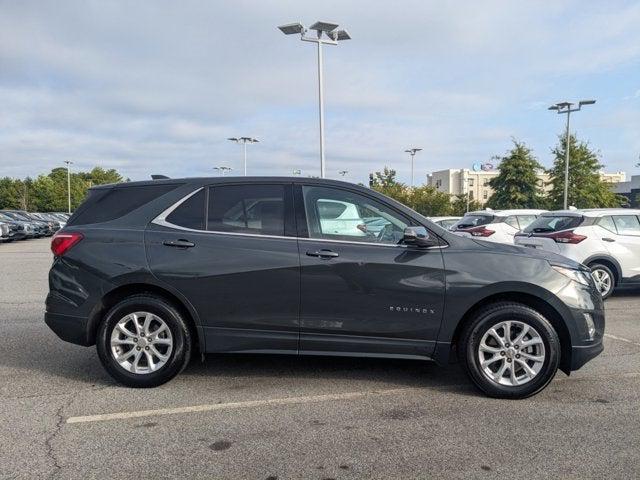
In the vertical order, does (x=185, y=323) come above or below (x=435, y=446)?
above

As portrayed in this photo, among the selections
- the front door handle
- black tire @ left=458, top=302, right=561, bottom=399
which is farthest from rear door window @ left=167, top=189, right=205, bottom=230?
black tire @ left=458, top=302, right=561, bottom=399

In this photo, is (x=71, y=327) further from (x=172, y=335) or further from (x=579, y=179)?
(x=579, y=179)

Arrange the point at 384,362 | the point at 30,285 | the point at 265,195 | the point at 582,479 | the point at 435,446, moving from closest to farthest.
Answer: the point at 582,479
the point at 435,446
the point at 265,195
the point at 384,362
the point at 30,285

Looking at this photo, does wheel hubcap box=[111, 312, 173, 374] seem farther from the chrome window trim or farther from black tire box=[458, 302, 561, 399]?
black tire box=[458, 302, 561, 399]

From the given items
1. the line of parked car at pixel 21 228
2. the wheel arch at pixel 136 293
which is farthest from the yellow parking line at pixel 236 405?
the line of parked car at pixel 21 228

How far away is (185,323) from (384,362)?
201 centimetres

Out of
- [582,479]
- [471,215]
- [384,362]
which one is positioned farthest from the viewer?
[471,215]

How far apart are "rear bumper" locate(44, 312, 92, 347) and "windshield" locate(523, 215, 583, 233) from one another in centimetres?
802

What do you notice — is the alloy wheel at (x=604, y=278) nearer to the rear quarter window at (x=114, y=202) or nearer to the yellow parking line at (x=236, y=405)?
the yellow parking line at (x=236, y=405)

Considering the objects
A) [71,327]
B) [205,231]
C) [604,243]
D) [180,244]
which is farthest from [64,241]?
[604,243]

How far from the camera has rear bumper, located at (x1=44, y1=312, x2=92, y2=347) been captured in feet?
15.1

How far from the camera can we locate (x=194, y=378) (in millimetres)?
4863

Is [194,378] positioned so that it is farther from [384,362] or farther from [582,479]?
[582,479]

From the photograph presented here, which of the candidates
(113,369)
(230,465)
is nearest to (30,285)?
(113,369)
